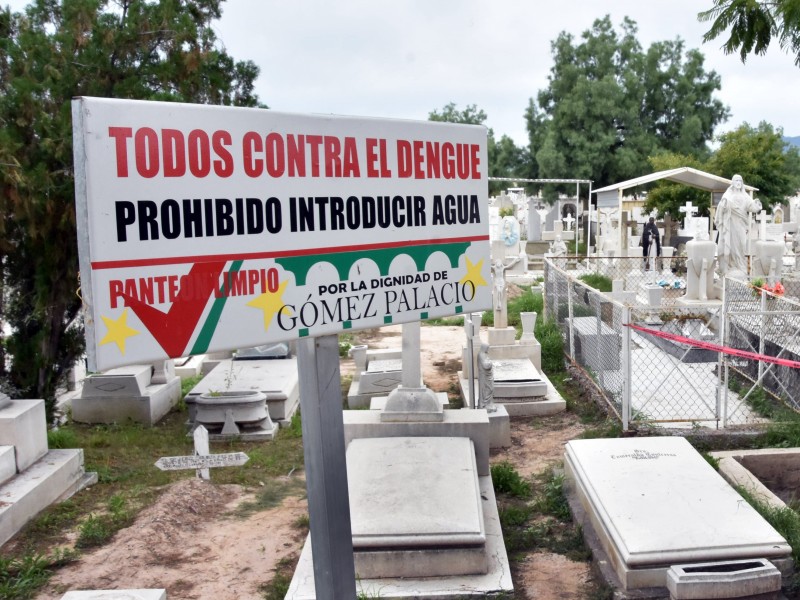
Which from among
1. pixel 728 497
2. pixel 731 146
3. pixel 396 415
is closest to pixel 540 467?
pixel 396 415

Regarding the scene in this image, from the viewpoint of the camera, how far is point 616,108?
3750 cm

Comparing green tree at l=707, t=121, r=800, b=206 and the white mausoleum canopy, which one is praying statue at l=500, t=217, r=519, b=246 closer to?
the white mausoleum canopy

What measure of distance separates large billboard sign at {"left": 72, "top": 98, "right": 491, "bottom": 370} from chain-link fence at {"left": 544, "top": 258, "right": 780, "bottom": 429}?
430cm

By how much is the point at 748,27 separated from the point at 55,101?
684 centimetres

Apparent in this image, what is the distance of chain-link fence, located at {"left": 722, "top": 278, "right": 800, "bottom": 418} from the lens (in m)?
7.30

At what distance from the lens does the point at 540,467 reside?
676cm

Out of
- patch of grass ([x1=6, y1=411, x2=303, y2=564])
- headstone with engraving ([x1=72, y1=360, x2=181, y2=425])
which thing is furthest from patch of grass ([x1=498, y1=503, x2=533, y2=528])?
headstone with engraving ([x1=72, y1=360, x2=181, y2=425])

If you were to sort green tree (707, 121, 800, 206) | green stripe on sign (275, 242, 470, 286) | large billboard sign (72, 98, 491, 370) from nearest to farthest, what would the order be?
large billboard sign (72, 98, 491, 370), green stripe on sign (275, 242, 470, 286), green tree (707, 121, 800, 206)

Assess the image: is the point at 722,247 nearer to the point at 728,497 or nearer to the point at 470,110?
the point at 728,497

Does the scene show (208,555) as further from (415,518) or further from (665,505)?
(665,505)

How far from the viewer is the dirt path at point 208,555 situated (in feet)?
15.2

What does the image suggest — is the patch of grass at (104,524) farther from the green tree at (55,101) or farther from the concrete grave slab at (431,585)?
the green tree at (55,101)

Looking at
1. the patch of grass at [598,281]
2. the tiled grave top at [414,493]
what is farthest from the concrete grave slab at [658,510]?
the patch of grass at [598,281]

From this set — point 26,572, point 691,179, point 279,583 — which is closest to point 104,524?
point 26,572
